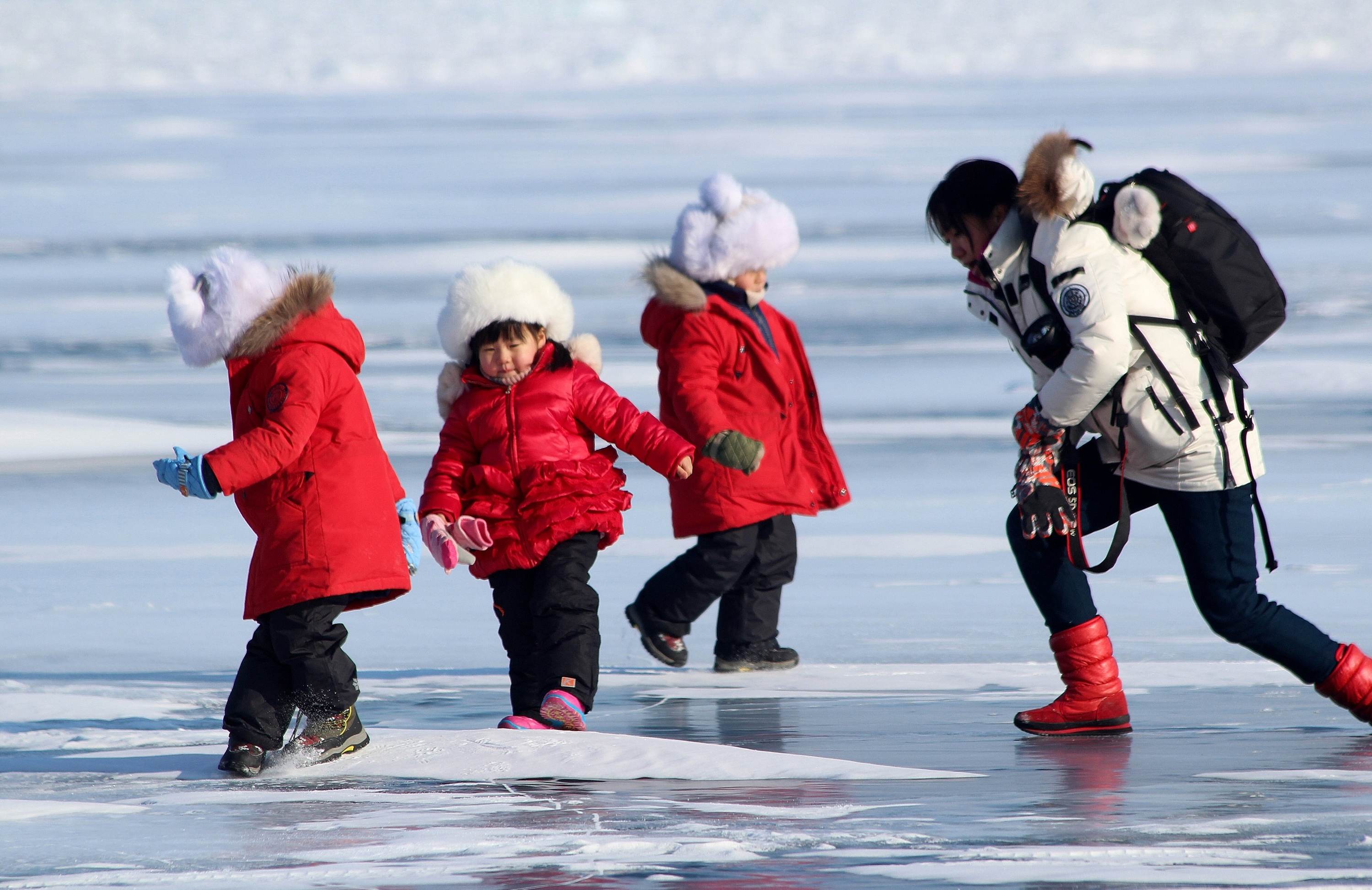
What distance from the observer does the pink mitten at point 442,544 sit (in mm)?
4035

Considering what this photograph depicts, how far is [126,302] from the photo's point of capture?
13.5 meters

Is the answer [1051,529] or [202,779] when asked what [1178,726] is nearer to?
[1051,529]

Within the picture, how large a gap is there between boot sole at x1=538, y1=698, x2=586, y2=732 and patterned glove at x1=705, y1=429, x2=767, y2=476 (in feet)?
2.13

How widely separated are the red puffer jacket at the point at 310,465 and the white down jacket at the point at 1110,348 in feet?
4.36

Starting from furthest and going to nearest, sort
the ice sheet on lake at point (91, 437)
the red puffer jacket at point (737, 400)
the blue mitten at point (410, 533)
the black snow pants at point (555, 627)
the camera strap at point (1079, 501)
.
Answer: the ice sheet on lake at point (91, 437) → the red puffer jacket at point (737, 400) → the black snow pants at point (555, 627) → the blue mitten at point (410, 533) → the camera strap at point (1079, 501)

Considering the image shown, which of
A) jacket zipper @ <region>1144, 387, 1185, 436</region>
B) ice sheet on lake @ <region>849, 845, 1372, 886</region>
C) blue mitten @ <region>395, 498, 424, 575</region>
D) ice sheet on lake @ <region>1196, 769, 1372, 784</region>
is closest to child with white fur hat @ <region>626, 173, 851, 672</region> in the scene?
blue mitten @ <region>395, 498, 424, 575</region>

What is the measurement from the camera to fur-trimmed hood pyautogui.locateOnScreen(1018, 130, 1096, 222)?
3.64 meters

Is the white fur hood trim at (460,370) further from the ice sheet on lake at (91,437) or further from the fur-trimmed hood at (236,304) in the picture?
the ice sheet on lake at (91,437)

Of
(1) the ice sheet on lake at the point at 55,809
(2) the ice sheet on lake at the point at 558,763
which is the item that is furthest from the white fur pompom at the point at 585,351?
(1) the ice sheet on lake at the point at 55,809

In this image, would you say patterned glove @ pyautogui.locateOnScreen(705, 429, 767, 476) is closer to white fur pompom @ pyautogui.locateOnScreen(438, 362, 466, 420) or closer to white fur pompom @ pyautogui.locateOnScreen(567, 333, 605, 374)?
white fur pompom @ pyautogui.locateOnScreen(567, 333, 605, 374)

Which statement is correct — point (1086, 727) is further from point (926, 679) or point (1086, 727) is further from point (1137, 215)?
point (1137, 215)

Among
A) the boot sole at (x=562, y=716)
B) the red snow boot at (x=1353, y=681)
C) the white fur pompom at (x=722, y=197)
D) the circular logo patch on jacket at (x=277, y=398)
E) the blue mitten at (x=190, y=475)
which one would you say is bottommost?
the red snow boot at (x=1353, y=681)

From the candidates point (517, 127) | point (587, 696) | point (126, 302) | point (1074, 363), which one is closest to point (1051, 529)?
point (1074, 363)

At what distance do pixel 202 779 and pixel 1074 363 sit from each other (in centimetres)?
191
